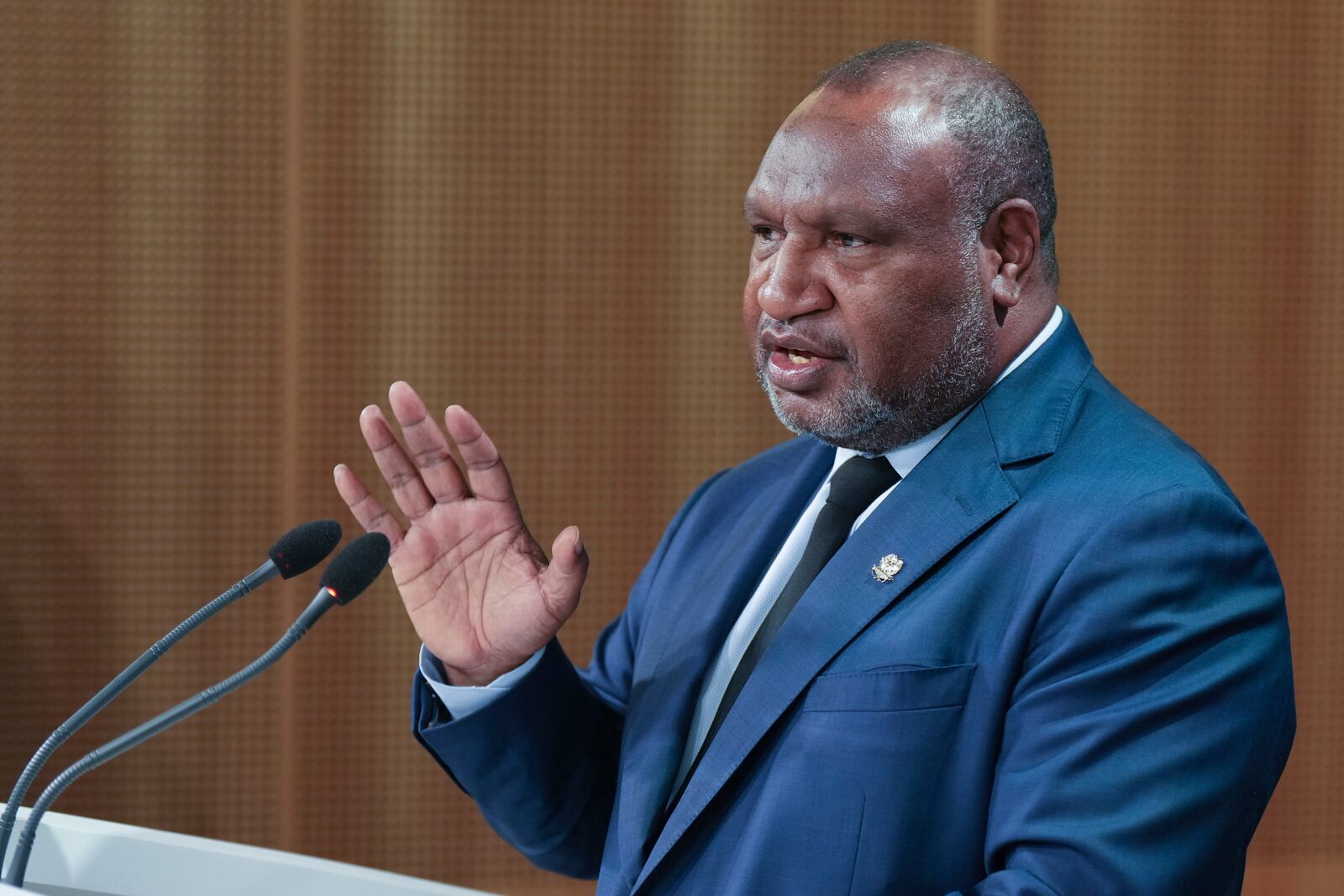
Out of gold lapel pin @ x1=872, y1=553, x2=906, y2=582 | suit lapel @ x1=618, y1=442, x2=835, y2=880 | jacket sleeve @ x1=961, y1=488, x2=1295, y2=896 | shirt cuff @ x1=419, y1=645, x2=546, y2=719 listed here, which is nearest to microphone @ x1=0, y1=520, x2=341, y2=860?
shirt cuff @ x1=419, y1=645, x2=546, y2=719

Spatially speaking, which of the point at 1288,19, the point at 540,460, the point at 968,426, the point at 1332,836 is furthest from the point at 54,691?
the point at 1288,19

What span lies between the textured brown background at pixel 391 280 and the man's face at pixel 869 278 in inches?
57.2

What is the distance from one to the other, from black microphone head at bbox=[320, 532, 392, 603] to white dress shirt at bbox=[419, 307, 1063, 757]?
0.27 meters

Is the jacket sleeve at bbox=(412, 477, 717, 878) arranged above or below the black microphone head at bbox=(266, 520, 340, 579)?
below

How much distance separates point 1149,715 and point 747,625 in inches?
17.8

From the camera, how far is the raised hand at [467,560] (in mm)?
1398

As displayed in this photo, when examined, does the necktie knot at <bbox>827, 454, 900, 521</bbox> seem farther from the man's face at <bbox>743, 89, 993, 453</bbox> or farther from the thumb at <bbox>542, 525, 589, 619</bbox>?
the thumb at <bbox>542, 525, 589, 619</bbox>

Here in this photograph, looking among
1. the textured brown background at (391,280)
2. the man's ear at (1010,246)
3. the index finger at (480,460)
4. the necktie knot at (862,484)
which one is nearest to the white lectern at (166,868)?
the index finger at (480,460)

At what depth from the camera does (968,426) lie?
130cm

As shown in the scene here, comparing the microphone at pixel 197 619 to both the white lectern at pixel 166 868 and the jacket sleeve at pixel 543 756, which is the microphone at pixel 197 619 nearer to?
the white lectern at pixel 166 868

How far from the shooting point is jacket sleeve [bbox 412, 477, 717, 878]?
4.66 feet

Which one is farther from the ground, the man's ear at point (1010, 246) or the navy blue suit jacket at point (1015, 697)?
the man's ear at point (1010, 246)

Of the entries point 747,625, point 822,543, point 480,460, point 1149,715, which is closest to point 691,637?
point 747,625

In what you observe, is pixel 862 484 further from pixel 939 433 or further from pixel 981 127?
pixel 981 127
